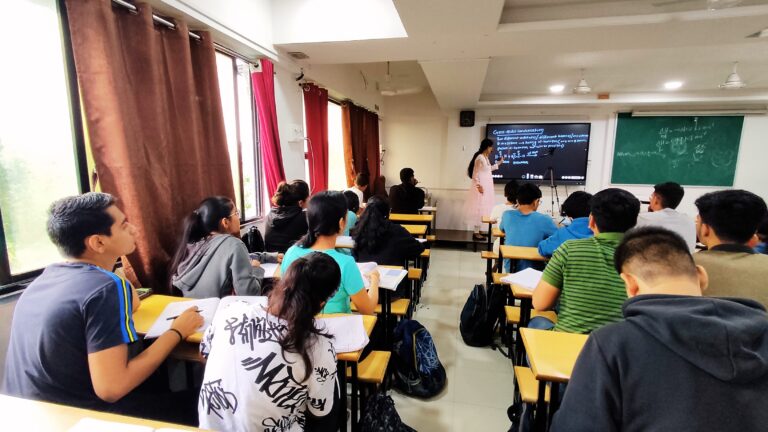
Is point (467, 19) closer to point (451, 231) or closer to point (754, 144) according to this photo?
point (451, 231)

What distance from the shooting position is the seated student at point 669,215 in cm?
253

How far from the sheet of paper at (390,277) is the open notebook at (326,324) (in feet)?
1.41

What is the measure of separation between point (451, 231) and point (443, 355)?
4.17 metres

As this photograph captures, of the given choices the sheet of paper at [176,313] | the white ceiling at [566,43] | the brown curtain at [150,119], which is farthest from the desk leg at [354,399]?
the white ceiling at [566,43]

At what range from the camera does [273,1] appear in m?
3.13

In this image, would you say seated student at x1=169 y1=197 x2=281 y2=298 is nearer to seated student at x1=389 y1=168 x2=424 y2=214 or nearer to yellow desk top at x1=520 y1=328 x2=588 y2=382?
yellow desk top at x1=520 y1=328 x2=588 y2=382

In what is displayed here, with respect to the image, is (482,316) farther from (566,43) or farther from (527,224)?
(566,43)

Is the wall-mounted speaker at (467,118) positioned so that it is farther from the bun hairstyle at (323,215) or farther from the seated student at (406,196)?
the bun hairstyle at (323,215)

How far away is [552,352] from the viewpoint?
1.30 m

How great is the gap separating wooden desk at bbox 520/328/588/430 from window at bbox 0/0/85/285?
2285 mm

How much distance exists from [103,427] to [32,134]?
5.21 ft

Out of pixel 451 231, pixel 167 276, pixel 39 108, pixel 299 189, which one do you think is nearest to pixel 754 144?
pixel 451 231

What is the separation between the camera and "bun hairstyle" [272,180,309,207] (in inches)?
113

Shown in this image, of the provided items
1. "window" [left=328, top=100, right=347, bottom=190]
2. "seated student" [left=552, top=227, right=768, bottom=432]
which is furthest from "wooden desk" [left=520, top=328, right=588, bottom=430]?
"window" [left=328, top=100, right=347, bottom=190]
